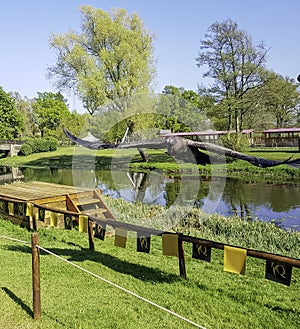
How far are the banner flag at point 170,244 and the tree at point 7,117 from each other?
181ft

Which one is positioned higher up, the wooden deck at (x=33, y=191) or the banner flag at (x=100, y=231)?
the wooden deck at (x=33, y=191)

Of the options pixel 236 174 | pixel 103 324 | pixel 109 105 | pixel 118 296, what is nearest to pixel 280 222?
pixel 118 296

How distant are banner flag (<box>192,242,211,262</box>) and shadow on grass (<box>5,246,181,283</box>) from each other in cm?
84

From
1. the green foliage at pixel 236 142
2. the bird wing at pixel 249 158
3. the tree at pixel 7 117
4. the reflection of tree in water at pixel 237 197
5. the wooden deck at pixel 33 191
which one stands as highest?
the tree at pixel 7 117

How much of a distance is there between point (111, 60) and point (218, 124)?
20226 millimetres

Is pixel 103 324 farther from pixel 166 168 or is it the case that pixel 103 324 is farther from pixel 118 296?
pixel 166 168

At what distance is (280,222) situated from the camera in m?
13.4

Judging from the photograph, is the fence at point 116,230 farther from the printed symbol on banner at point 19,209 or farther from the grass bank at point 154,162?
the grass bank at point 154,162

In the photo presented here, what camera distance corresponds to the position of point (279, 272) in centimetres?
493

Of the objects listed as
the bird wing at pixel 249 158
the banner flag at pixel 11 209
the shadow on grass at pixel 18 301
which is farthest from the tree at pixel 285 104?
the bird wing at pixel 249 158

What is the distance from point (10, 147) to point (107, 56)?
2287 cm

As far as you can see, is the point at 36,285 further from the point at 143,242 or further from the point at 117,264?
the point at 117,264

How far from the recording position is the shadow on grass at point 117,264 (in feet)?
21.8

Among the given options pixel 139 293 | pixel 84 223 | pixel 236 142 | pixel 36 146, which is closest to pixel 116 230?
pixel 84 223
